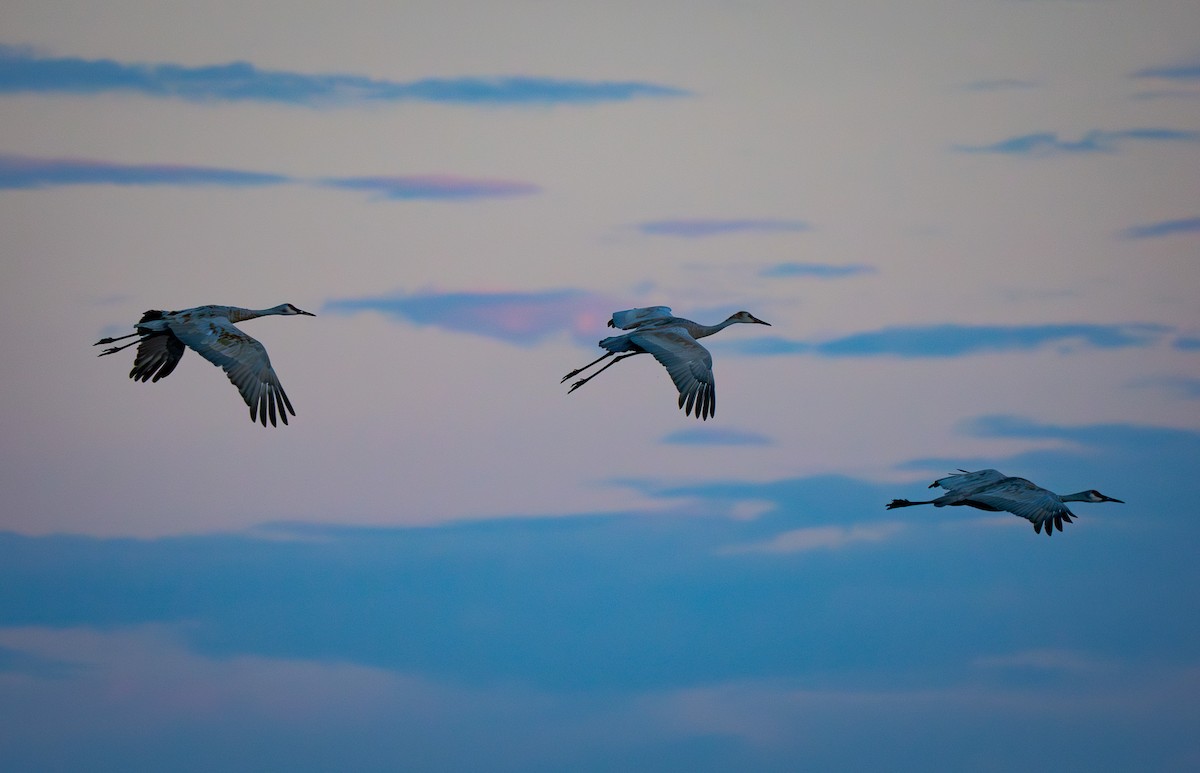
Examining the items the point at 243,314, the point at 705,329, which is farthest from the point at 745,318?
the point at 243,314

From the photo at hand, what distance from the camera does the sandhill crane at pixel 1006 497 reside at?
4356cm

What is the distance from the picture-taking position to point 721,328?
47.8 metres

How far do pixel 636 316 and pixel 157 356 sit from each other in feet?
32.0

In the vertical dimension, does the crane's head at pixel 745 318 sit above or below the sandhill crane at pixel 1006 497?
above

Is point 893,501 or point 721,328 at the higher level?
point 721,328

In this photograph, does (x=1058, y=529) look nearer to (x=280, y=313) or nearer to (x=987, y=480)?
(x=987, y=480)

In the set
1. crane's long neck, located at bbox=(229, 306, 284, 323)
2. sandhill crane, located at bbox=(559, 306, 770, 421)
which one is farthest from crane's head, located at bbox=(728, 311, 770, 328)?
crane's long neck, located at bbox=(229, 306, 284, 323)

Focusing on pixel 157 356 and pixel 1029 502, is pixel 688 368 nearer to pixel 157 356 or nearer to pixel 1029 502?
pixel 1029 502

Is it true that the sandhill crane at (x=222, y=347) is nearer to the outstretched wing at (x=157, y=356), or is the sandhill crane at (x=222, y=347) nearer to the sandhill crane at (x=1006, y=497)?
the outstretched wing at (x=157, y=356)

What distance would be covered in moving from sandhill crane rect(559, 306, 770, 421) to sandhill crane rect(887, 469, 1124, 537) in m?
5.20

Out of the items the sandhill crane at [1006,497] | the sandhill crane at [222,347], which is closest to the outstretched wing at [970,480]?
the sandhill crane at [1006,497]

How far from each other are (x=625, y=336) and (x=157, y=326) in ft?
30.2

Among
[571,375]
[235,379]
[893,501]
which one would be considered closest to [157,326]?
[235,379]

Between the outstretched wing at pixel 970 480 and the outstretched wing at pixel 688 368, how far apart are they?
528 cm
